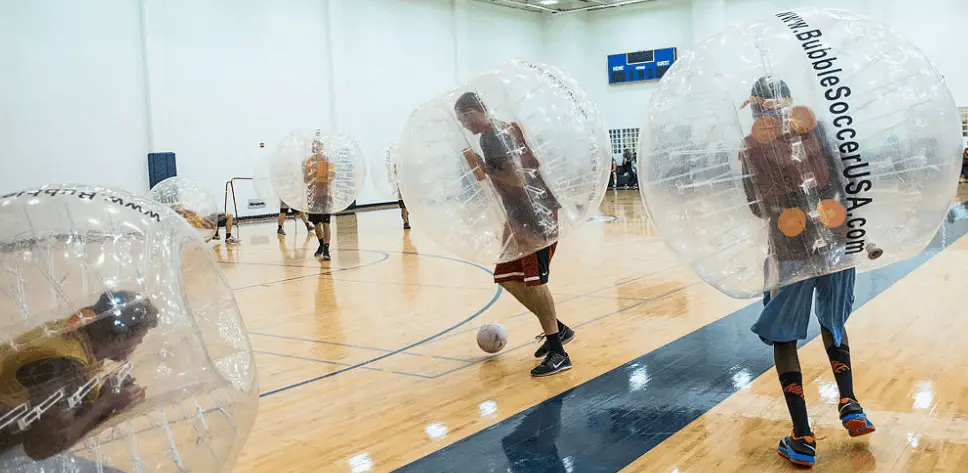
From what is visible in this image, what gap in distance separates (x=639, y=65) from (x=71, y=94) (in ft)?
55.7

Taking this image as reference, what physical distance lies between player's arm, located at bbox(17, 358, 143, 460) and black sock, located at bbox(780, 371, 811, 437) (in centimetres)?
247

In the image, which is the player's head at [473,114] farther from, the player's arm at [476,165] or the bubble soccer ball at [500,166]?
the player's arm at [476,165]

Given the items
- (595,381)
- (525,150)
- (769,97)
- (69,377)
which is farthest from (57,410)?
(595,381)

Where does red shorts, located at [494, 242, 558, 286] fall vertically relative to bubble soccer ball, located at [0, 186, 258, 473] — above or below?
below

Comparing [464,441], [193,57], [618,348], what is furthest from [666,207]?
[193,57]

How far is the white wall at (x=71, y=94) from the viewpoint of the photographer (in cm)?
1549

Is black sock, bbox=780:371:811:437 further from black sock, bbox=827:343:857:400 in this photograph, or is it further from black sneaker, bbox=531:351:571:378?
black sneaker, bbox=531:351:571:378

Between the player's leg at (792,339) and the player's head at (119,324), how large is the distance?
2269mm

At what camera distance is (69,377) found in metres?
1.92

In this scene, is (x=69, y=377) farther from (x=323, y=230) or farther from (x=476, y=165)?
(x=323, y=230)

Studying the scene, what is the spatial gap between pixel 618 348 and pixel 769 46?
9.20 feet

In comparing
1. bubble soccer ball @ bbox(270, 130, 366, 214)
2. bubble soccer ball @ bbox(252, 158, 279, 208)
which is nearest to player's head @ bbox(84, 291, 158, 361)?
bubble soccer ball @ bbox(270, 130, 366, 214)

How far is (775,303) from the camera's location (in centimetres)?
338

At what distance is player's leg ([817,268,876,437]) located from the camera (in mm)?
3428
